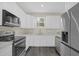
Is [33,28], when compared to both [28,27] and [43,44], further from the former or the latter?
[43,44]

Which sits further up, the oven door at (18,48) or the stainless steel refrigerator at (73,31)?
the stainless steel refrigerator at (73,31)

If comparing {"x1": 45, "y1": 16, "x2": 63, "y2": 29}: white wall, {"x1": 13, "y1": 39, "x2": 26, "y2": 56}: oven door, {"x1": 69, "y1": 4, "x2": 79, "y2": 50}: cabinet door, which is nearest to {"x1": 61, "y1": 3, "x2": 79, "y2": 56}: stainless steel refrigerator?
{"x1": 69, "y1": 4, "x2": 79, "y2": 50}: cabinet door

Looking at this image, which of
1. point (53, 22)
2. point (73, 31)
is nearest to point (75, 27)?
point (73, 31)

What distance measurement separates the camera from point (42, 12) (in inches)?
91.7

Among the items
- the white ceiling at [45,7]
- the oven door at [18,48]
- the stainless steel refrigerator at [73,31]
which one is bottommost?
the oven door at [18,48]

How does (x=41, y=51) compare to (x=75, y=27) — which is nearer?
(x=75, y=27)

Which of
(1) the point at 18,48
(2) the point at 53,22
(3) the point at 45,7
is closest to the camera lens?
(1) the point at 18,48

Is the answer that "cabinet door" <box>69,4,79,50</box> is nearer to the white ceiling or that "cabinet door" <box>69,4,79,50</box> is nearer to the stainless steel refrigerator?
the stainless steel refrigerator

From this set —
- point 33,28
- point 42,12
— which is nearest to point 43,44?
point 33,28

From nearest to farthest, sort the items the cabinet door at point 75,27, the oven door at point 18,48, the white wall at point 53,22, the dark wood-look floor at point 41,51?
the cabinet door at point 75,27 → the oven door at point 18,48 → the white wall at point 53,22 → the dark wood-look floor at point 41,51

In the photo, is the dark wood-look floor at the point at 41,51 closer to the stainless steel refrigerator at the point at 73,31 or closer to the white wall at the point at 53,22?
the white wall at the point at 53,22

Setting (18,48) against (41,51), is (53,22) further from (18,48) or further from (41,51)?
(18,48)

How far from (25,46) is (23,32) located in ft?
1.16

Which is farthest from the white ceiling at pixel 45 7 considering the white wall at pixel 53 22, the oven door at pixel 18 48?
the oven door at pixel 18 48
